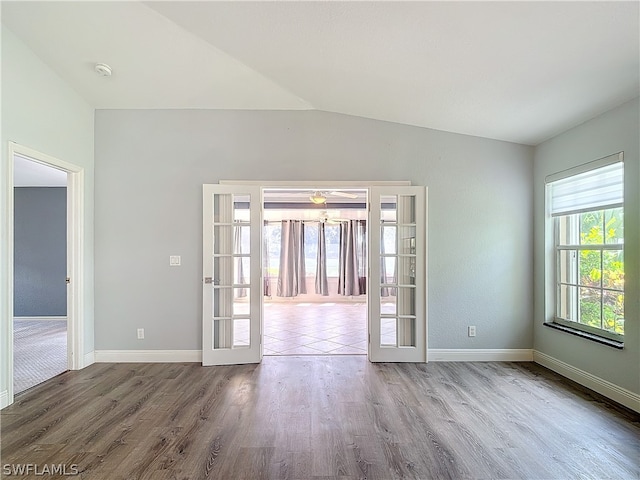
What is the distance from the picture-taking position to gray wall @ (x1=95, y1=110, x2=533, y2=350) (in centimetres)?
396

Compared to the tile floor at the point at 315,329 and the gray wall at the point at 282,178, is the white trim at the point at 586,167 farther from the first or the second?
the tile floor at the point at 315,329

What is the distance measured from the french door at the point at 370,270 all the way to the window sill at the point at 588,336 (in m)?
1.38

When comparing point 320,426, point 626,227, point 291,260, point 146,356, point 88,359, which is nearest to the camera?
point 320,426

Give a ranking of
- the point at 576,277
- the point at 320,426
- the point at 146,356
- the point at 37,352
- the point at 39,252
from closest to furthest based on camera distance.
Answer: the point at 320,426 < the point at 576,277 < the point at 146,356 < the point at 37,352 < the point at 39,252

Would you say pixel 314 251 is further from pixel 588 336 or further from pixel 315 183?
pixel 588 336

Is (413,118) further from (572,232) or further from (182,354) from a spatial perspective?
(182,354)

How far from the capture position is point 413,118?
3.82 meters

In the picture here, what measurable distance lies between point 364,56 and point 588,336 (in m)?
3.34

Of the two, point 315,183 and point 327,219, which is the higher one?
point 315,183

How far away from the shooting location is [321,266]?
8.61 m

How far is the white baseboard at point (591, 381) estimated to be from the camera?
2.78 m

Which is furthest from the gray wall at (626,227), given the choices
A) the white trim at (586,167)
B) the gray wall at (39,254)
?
the gray wall at (39,254)

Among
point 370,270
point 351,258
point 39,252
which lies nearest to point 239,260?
Result: point 370,270

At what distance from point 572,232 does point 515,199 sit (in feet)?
2.25
